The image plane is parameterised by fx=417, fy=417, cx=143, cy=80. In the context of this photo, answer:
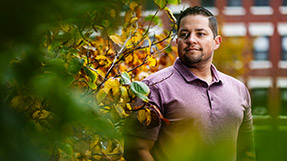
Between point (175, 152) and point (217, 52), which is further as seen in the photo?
point (217, 52)

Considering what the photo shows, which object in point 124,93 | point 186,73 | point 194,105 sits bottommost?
point 194,105

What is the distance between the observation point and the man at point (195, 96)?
73.7 inches

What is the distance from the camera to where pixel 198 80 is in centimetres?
212

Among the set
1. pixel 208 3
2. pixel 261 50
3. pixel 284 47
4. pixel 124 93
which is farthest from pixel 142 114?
pixel 284 47

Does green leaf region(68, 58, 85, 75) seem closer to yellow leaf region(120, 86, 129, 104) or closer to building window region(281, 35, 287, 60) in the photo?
yellow leaf region(120, 86, 129, 104)

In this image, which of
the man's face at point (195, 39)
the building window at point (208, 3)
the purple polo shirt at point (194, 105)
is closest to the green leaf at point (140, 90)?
the purple polo shirt at point (194, 105)

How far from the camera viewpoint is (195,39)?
2.06 meters

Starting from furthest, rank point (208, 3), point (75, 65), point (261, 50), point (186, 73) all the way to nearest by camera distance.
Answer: point (261, 50) < point (208, 3) < point (186, 73) < point (75, 65)

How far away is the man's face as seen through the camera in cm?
206

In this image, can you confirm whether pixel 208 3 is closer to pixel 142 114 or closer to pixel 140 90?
pixel 142 114

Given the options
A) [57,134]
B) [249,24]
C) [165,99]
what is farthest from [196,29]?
[249,24]

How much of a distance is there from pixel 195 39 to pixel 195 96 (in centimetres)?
28

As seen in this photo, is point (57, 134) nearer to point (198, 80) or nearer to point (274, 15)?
point (198, 80)

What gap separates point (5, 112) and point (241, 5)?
1928 centimetres
